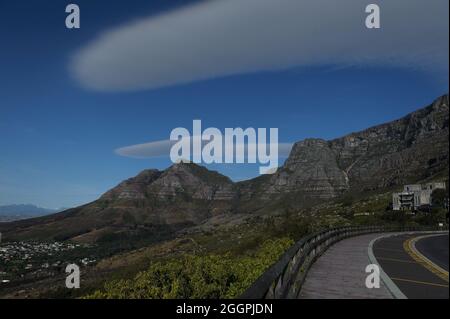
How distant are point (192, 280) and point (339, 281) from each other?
213 inches

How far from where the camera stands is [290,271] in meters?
12.3

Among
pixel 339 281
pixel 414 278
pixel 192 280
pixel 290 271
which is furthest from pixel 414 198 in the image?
pixel 290 271

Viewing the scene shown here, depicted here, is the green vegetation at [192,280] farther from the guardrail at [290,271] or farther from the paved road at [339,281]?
the paved road at [339,281]

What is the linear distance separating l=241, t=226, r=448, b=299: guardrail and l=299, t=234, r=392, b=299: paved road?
1.01ft

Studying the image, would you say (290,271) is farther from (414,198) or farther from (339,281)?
(414,198)

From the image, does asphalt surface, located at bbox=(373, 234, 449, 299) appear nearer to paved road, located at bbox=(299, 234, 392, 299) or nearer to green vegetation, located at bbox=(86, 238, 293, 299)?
paved road, located at bbox=(299, 234, 392, 299)

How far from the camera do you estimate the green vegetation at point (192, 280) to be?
16.6 meters

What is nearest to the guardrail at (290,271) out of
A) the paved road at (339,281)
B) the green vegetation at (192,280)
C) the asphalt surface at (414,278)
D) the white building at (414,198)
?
the paved road at (339,281)

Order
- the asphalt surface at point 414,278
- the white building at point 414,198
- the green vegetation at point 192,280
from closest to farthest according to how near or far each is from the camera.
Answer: the asphalt surface at point 414,278
the green vegetation at point 192,280
the white building at point 414,198

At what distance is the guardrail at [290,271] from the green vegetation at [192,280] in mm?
1503

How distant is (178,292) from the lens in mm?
17266

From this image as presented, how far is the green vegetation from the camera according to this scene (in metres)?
16.6
